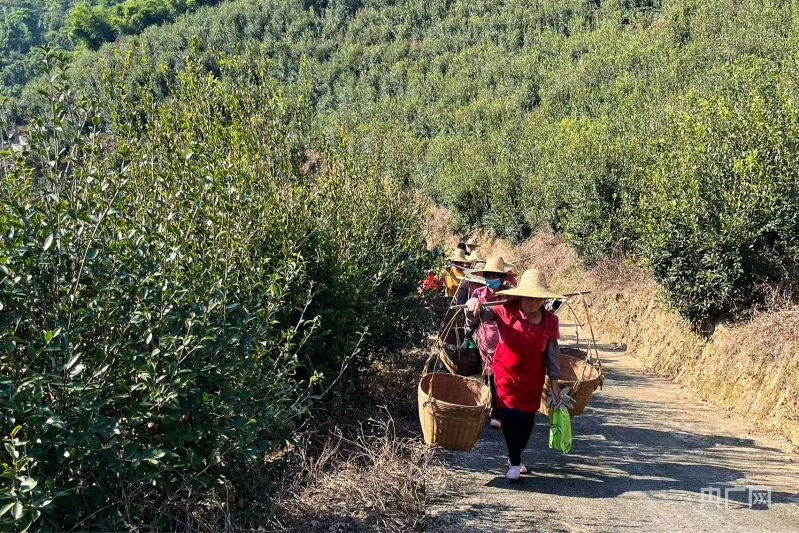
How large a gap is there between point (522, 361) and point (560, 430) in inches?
29.5

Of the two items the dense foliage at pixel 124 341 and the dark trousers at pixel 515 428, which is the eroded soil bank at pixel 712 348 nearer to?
the dark trousers at pixel 515 428

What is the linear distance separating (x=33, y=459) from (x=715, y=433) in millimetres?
7333

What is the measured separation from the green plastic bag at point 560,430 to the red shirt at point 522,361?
240 mm

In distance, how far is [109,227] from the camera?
412 cm

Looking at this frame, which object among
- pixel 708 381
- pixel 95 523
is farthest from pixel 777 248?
pixel 95 523

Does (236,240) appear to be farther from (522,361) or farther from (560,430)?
(560,430)

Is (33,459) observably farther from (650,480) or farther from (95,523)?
(650,480)

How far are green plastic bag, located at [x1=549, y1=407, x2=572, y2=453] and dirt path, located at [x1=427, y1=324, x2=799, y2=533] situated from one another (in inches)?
15.6

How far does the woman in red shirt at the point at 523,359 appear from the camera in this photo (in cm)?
595

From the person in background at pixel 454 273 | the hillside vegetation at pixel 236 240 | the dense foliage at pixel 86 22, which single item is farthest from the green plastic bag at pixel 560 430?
the dense foliage at pixel 86 22

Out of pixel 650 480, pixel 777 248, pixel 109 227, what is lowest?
pixel 650 480

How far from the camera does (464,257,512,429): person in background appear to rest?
710 centimetres

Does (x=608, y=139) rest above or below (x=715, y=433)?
above

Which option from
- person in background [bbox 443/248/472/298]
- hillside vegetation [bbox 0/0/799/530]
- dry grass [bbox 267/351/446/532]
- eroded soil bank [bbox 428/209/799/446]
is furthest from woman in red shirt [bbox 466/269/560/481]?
person in background [bbox 443/248/472/298]
